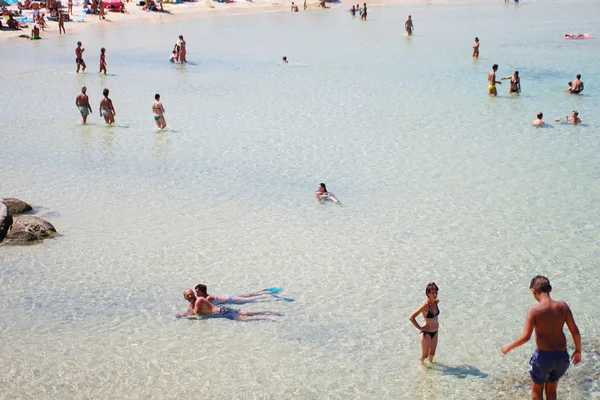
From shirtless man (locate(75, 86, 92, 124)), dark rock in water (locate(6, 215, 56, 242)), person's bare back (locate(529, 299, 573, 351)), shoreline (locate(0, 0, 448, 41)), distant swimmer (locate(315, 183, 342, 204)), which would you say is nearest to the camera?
person's bare back (locate(529, 299, 573, 351))

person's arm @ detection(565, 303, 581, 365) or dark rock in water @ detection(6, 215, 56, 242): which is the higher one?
person's arm @ detection(565, 303, 581, 365)

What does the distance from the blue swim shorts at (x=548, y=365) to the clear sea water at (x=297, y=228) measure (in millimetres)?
1857

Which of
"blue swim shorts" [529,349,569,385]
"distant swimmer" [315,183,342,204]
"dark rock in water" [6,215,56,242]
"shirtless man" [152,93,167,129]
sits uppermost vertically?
"shirtless man" [152,93,167,129]

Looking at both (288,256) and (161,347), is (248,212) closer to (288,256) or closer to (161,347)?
(288,256)

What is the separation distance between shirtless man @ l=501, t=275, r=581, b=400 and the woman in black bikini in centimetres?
178

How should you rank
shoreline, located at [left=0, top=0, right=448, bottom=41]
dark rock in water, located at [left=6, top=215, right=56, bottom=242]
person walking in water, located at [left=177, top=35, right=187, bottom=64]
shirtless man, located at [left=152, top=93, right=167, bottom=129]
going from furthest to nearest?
shoreline, located at [left=0, top=0, right=448, bottom=41] → person walking in water, located at [left=177, top=35, right=187, bottom=64] → shirtless man, located at [left=152, top=93, right=167, bottom=129] → dark rock in water, located at [left=6, top=215, right=56, bottom=242]

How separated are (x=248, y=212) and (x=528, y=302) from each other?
6705 millimetres

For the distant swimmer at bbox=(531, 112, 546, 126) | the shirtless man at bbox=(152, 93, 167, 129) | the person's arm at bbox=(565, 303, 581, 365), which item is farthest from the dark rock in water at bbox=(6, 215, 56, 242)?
the distant swimmer at bbox=(531, 112, 546, 126)

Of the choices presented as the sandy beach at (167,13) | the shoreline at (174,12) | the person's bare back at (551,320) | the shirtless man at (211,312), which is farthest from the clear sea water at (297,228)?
the sandy beach at (167,13)

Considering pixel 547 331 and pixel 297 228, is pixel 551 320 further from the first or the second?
pixel 297 228

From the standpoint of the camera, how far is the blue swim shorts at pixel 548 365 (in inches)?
292

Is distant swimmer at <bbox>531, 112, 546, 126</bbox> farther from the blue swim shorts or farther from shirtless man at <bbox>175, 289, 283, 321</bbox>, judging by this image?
the blue swim shorts

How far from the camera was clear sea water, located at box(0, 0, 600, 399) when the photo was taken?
10336 mm

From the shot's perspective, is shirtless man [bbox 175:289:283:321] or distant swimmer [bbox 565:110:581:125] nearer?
shirtless man [bbox 175:289:283:321]
